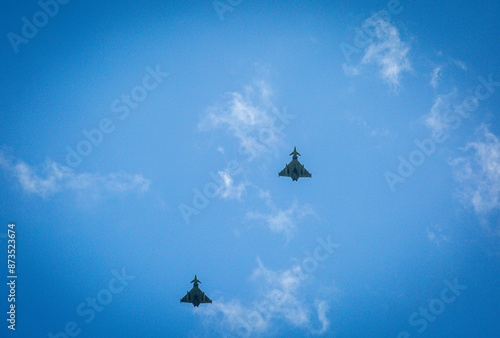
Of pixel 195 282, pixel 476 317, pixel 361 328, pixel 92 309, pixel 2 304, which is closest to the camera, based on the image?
pixel 195 282

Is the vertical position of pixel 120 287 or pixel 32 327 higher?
pixel 120 287

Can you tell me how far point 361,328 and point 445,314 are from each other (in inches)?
901

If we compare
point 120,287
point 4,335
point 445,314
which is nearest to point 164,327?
point 120,287

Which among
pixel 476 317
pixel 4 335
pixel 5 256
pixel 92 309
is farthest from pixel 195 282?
pixel 476 317

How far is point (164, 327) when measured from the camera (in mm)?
89938

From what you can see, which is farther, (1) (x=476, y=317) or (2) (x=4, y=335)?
(1) (x=476, y=317)

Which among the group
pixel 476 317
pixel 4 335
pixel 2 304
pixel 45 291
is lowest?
pixel 476 317

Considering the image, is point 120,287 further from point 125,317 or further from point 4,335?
point 4,335

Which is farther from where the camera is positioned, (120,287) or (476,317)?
(120,287)

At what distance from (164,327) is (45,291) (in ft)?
116

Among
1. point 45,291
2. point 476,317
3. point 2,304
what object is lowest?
point 476,317

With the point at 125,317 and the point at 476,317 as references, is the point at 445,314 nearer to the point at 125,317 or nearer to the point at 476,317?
the point at 476,317

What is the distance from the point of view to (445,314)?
80.4m

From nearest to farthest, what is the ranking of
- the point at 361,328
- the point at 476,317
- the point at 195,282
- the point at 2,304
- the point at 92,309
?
the point at 195,282, the point at 2,304, the point at 476,317, the point at 361,328, the point at 92,309
